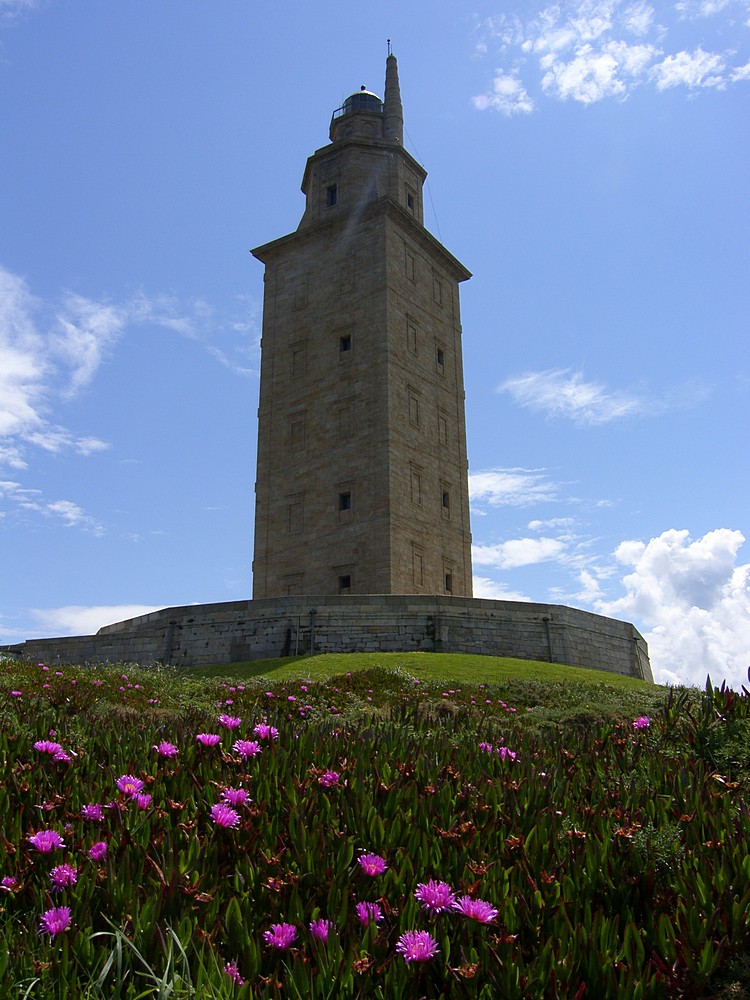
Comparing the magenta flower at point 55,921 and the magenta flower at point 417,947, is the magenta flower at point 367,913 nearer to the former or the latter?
the magenta flower at point 417,947

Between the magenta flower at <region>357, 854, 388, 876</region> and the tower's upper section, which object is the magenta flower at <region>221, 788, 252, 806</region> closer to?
the magenta flower at <region>357, 854, 388, 876</region>

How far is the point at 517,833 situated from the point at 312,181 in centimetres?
4286

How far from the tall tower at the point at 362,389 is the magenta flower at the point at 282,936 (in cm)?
2985

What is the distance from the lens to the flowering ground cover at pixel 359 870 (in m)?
2.76

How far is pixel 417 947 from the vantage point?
2.73m

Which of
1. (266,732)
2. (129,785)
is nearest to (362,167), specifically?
(266,732)

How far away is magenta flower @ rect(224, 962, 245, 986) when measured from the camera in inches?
104

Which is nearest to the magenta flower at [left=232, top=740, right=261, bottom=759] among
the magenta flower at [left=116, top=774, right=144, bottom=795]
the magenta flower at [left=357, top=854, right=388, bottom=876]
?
the magenta flower at [left=116, top=774, right=144, bottom=795]

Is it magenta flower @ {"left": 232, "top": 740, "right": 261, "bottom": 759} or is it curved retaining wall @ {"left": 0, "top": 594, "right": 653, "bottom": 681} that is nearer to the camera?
magenta flower @ {"left": 232, "top": 740, "right": 261, "bottom": 759}

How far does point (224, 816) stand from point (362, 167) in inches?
1668

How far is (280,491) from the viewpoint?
37.8 m

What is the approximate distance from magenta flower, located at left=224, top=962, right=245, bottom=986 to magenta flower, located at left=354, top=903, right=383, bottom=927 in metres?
0.45

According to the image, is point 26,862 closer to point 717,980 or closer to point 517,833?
point 517,833

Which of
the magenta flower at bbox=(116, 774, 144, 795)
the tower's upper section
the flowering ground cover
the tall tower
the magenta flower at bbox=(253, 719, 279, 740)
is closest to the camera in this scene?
the flowering ground cover
